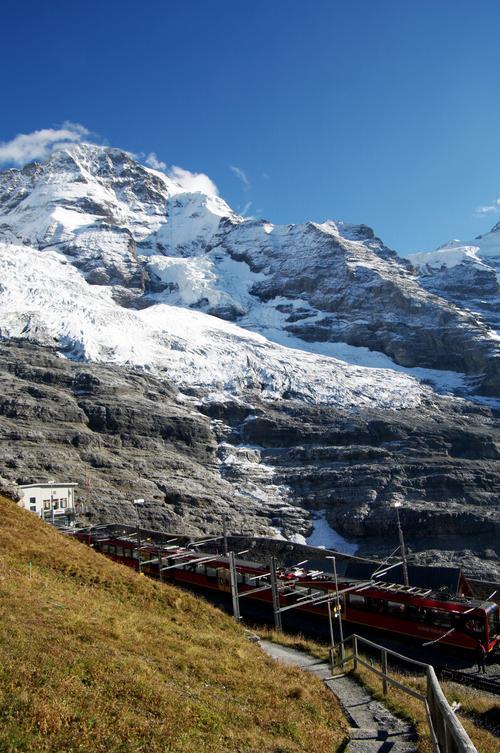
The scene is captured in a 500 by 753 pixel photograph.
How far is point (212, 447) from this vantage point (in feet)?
341

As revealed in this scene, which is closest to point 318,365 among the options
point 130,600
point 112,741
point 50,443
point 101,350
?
point 101,350

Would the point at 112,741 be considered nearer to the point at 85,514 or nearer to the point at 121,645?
the point at 121,645

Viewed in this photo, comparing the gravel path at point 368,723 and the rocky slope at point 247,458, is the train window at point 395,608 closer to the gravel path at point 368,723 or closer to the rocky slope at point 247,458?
the gravel path at point 368,723

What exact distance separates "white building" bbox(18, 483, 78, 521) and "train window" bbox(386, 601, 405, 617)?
151 ft

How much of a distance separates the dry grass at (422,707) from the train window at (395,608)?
5.85m

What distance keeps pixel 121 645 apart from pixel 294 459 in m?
92.8

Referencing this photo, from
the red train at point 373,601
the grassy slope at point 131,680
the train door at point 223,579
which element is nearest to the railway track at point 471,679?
the red train at point 373,601

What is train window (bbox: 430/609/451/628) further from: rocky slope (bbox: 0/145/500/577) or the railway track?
rocky slope (bbox: 0/145/500/577)

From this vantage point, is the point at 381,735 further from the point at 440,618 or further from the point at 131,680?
the point at 440,618

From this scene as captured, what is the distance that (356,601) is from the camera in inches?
1186

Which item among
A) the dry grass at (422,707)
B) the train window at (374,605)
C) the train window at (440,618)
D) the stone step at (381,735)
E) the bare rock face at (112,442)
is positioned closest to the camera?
the stone step at (381,735)

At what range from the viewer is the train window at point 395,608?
28.1 meters

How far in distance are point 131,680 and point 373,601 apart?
22.6 m

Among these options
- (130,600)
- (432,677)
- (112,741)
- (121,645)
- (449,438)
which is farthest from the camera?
(449,438)
